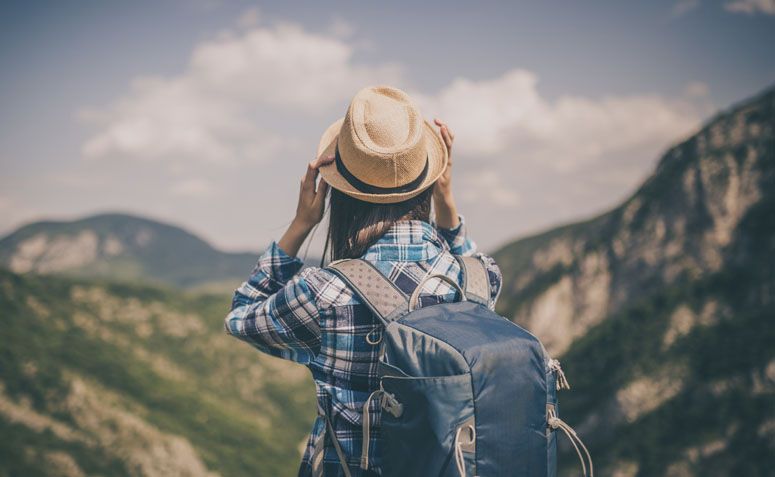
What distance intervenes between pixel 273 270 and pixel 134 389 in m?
47.7

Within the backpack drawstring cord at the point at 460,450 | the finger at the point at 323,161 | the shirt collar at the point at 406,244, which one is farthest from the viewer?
the finger at the point at 323,161

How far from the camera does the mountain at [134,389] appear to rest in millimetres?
27531

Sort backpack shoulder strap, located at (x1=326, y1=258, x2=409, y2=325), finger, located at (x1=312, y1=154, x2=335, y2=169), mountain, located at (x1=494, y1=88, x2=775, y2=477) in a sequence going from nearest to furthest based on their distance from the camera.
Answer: backpack shoulder strap, located at (x1=326, y1=258, x2=409, y2=325), finger, located at (x1=312, y1=154, x2=335, y2=169), mountain, located at (x1=494, y1=88, x2=775, y2=477)

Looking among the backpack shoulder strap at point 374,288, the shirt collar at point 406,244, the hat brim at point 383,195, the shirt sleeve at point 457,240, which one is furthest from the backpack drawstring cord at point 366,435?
the shirt sleeve at point 457,240

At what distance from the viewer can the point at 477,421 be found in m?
2.42

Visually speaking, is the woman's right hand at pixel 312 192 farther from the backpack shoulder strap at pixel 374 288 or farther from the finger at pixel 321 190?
the backpack shoulder strap at pixel 374 288

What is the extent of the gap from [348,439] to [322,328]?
62cm

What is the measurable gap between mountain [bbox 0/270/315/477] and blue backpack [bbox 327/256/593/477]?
80.6 feet

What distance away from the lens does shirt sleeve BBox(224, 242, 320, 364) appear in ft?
9.22

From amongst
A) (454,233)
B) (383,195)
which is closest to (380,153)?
(383,195)

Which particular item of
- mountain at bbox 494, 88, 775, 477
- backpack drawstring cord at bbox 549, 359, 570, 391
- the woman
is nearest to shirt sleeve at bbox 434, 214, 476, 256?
the woman

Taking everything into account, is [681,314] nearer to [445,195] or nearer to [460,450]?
[445,195]

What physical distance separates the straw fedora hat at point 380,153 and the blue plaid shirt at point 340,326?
0.80ft

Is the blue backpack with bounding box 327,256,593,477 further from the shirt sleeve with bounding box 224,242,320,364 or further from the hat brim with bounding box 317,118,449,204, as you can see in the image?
the hat brim with bounding box 317,118,449,204
